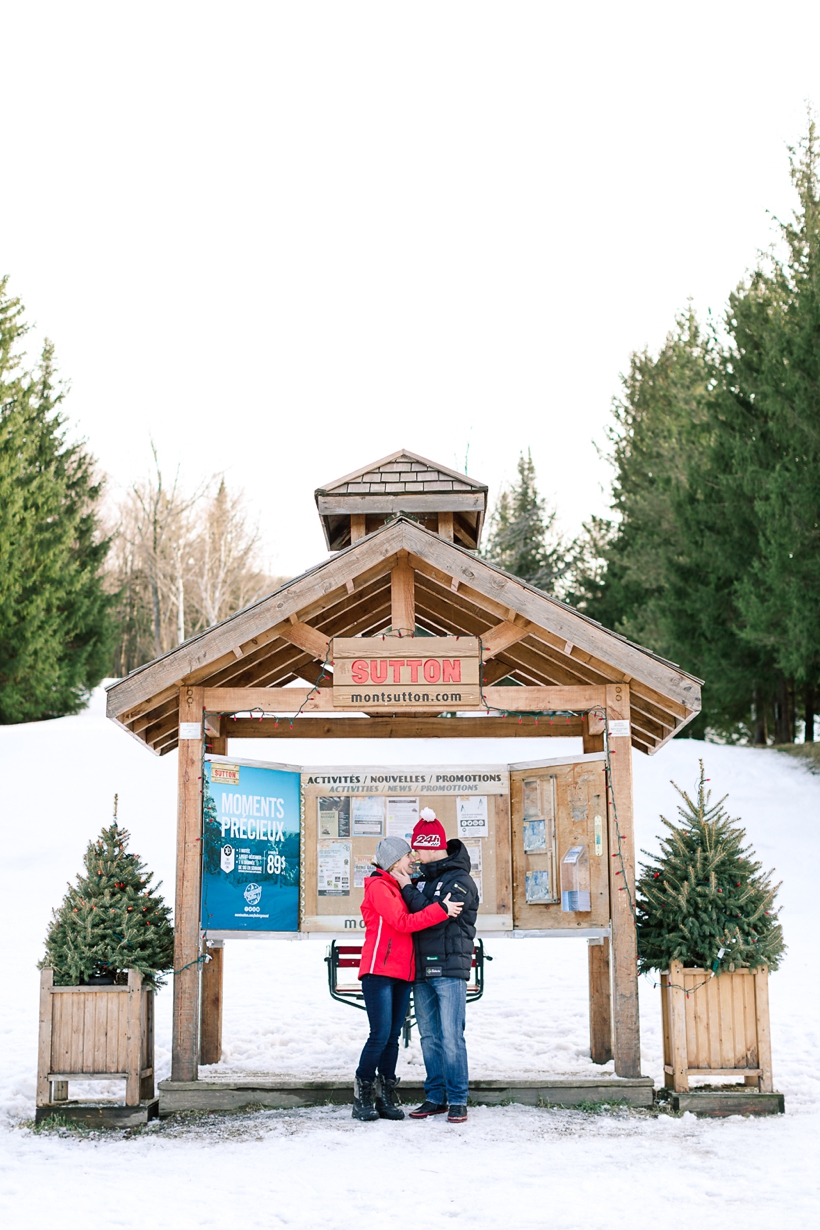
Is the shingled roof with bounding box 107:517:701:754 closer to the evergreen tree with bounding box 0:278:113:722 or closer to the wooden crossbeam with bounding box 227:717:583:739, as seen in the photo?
the wooden crossbeam with bounding box 227:717:583:739

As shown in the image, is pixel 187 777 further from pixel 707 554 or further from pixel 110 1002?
pixel 707 554

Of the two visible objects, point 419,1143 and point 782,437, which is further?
point 782,437

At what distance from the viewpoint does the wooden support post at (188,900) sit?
7.28 m

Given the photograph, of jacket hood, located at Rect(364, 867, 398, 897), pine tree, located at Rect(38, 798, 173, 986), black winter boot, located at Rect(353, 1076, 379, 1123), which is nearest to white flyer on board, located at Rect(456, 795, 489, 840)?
jacket hood, located at Rect(364, 867, 398, 897)

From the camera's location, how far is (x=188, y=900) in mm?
7387

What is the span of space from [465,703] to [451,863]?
43.6 inches

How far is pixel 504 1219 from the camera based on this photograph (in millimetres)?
5008

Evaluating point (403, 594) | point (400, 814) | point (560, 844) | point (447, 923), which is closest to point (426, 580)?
point (403, 594)

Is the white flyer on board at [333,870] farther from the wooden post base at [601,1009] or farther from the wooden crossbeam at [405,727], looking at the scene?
the wooden post base at [601,1009]

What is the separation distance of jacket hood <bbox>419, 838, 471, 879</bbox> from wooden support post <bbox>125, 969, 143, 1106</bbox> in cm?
196

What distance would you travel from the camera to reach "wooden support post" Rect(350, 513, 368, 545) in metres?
10.0

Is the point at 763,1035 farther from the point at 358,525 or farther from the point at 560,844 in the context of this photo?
the point at 358,525

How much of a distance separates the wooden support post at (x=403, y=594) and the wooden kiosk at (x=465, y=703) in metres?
0.01

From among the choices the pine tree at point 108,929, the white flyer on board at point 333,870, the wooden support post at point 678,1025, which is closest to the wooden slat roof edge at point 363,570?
the pine tree at point 108,929
